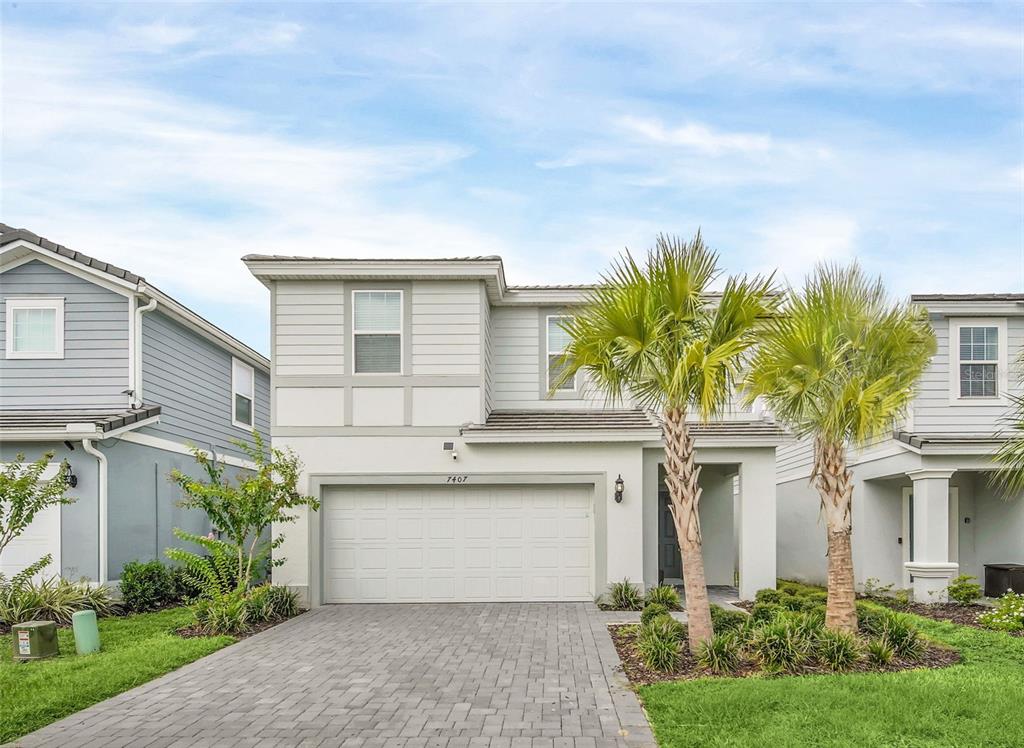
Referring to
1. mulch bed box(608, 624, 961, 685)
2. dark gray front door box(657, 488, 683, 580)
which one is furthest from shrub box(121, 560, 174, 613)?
dark gray front door box(657, 488, 683, 580)

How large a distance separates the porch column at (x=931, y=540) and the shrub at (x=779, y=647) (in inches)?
270

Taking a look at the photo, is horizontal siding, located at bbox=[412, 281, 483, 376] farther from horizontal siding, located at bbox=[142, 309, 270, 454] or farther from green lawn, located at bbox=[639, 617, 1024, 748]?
green lawn, located at bbox=[639, 617, 1024, 748]

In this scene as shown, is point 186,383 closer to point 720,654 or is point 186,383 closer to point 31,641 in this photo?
point 31,641

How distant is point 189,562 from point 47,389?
5.18 m

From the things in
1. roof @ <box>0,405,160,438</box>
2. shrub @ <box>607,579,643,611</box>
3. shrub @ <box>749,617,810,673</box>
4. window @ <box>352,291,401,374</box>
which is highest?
window @ <box>352,291,401,374</box>

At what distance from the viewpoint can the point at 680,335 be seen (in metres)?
9.74

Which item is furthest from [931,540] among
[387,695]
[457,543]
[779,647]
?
[387,695]

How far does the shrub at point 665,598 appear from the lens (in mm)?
13836

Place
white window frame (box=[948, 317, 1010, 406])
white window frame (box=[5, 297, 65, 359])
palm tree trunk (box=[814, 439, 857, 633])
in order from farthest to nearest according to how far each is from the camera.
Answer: white window frame (box=[948, 317, 1010, 406])
white window frame (box=[5, 297, 65, 359])
palm tree trunk (box=[814, 439, 857, 633])

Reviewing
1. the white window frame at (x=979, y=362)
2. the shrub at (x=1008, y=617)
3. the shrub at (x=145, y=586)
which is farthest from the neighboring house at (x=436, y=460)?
the white window frame at (x=979, y=362)

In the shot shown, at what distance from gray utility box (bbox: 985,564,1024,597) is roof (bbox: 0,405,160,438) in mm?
15958

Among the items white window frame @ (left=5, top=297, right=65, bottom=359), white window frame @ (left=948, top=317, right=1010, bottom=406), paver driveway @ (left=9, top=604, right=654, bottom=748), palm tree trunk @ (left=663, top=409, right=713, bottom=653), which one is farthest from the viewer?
white window frame @ (left=948, top=317, right=1010, bottom=406)

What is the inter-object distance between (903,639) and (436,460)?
8.13 metres

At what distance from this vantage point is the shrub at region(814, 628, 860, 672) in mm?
8867
